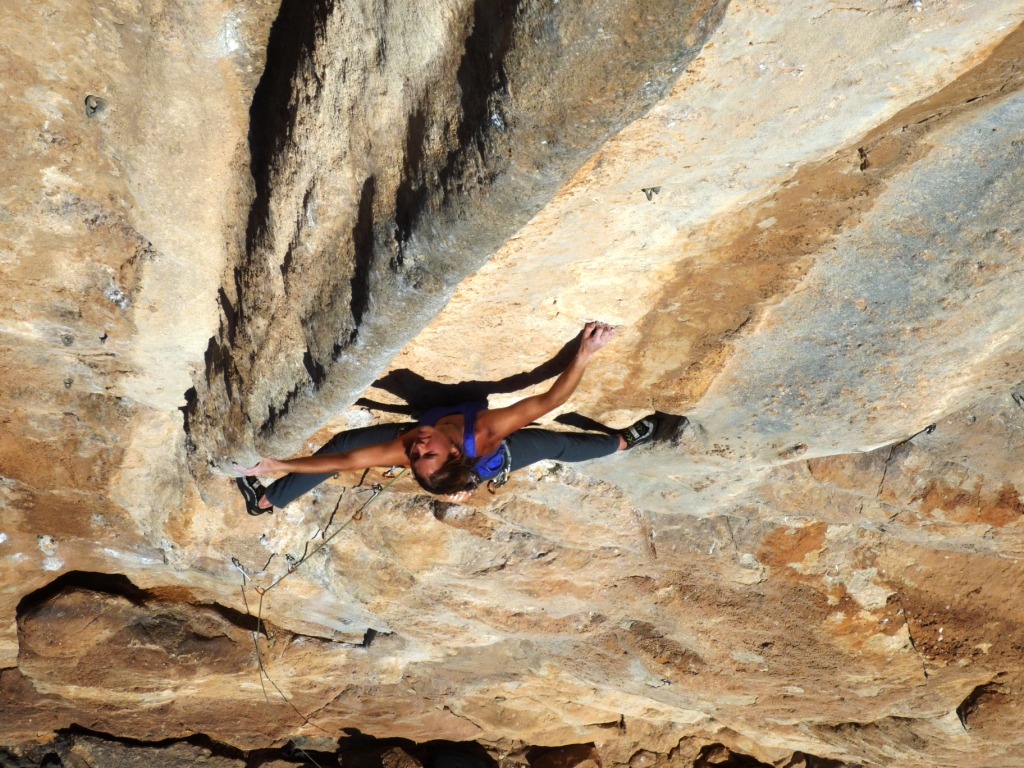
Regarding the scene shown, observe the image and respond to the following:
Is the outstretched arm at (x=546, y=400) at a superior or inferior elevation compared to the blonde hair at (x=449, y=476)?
superior

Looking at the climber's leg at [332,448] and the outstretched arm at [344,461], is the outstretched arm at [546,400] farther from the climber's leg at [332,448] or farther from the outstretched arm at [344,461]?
the climber's leg at [332,448]

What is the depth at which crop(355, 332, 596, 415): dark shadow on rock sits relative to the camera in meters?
2.90

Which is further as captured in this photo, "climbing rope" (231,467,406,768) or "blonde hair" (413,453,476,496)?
"climbing rope" (231,467,406,768)

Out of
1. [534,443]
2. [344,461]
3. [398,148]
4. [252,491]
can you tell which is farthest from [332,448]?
[398,148]

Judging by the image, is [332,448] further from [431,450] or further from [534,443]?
[534,443]

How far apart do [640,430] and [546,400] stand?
62cm

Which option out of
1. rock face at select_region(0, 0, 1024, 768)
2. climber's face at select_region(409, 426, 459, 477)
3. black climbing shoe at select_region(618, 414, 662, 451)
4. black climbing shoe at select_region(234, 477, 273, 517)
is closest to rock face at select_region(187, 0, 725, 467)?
rock face at select_region(0, 0, 1024, 768)

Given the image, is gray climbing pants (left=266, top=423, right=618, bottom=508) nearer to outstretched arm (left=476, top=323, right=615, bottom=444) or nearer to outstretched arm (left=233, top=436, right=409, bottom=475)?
outstretched arm (left=233, top=436, right=409, bottom=475)

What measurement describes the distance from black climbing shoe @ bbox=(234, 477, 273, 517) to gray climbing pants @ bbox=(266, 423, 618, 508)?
48 centimetres

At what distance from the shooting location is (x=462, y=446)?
2.83 metres

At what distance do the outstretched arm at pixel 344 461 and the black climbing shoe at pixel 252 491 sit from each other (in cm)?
51

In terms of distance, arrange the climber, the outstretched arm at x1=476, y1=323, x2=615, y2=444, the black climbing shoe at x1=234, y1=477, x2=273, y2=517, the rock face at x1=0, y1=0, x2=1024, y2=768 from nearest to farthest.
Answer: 1. the rock face at x1=0, y1=0, x2=1024, y2=768
2. the outstretched arm at x1=476, y1=323, x2=615, y2=444
3. the climber
4. the black climbing shoe at x1=234, y1=477, x2=273, y2=517

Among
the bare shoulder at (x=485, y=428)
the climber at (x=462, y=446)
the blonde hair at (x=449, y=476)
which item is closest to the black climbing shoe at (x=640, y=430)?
the climber at (x=462, y=446)

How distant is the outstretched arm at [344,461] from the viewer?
304 cm
